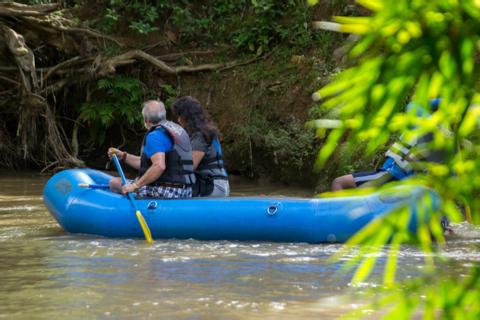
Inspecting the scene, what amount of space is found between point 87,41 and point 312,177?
426 cm

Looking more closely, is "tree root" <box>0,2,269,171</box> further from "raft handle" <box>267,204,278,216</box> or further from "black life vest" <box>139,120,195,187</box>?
"raft handle" <box>267,204,278,216</box>

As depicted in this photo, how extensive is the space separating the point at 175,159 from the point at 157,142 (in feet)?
0.79

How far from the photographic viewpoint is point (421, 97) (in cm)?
78

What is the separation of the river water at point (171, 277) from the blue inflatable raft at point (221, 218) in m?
0.11

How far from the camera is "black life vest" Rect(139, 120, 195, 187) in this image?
7086 mm

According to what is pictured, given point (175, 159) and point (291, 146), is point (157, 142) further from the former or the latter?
point (291, 146)

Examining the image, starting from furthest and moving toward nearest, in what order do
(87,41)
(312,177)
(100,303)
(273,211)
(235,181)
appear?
(87,41)
(235,181)
(312,177)
(273,211)
(100,303)

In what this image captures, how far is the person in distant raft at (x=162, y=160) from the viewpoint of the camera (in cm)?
701

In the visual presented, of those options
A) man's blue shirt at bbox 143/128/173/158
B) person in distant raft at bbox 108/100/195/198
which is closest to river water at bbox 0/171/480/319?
person in distant raft at bbox 108/100/195/198

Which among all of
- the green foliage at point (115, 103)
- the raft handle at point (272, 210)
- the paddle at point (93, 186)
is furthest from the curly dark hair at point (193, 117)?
the green foliage at point (115, 103)

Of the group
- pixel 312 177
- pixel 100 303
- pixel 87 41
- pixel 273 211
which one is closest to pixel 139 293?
pixel 100 303

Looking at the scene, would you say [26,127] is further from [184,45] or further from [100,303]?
[100,303]

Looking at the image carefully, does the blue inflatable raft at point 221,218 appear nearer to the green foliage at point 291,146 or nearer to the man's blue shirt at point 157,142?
the man's blue shirt at point 157,142

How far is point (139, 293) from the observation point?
4621mm
